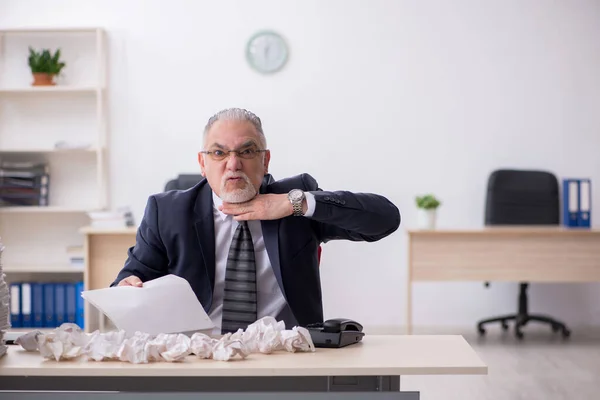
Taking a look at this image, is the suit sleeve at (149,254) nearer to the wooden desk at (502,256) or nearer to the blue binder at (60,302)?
the wooden desk at (502,256)

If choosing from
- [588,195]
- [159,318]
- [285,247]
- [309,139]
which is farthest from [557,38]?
[159,318]

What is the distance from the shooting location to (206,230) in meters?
2.46

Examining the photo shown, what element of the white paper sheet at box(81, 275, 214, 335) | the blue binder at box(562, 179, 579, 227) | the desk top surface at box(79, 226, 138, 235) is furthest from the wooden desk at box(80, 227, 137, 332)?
the white paper sheet at box(81, 275, 214, 335)

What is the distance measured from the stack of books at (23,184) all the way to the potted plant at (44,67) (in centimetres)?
62

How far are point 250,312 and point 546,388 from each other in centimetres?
248

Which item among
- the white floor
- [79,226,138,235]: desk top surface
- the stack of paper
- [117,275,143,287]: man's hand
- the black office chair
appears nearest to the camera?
the stack of paper

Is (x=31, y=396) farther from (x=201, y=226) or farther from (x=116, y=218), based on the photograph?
(x=116, y=218)

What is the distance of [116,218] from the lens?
5.48 meters

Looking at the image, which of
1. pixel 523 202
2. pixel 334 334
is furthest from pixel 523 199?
pixel 334 334

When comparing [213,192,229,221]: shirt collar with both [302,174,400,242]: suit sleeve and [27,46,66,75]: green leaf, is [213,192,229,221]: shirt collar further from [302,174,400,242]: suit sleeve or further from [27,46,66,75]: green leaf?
[27,46,66,75]: green leaf

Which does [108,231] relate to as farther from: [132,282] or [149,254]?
[132,282]

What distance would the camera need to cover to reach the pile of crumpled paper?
1.77 m

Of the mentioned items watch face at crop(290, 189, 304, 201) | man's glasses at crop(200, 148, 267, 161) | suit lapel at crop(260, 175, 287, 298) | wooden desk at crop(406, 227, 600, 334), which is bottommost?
wooden desk at crop(406, 227, 600, 334)

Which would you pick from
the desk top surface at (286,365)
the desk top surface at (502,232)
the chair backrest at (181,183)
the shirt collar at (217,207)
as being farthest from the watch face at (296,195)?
the desk top surface at (502,232)
